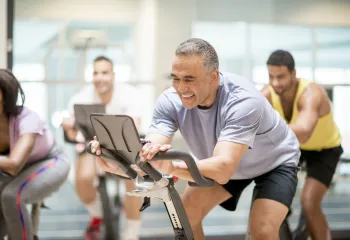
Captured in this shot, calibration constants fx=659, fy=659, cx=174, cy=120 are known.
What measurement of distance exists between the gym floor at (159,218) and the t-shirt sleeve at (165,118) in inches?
99.5

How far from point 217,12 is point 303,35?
30.6 inches

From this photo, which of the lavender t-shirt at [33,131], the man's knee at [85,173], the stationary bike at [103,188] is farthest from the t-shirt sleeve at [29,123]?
the man's knee at [85,173]

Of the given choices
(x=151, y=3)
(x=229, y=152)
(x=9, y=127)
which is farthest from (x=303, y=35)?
(x=229, y=152)

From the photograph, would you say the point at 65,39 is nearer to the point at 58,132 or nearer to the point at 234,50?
the point at 58,132

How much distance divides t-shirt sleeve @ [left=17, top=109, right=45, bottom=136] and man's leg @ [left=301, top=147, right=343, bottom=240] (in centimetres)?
169

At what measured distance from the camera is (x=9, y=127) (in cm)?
364

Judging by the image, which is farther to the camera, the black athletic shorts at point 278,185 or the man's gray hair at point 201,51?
the black athletic shorts at point 278,185

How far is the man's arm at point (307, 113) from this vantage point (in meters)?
3.55

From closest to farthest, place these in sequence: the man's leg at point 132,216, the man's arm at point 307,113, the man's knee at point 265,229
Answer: the man's knee at point 265,229 → the man's arm at point 307,113 → the man's leg at point 132,216

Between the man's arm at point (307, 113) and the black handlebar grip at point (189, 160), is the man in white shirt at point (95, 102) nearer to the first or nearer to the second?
the man's arm at point (307, 113)

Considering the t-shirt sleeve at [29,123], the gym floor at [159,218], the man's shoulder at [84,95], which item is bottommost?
the gym floor at [159,218]

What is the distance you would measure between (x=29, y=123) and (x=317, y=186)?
71.9 inches

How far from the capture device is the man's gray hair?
8.55 feet

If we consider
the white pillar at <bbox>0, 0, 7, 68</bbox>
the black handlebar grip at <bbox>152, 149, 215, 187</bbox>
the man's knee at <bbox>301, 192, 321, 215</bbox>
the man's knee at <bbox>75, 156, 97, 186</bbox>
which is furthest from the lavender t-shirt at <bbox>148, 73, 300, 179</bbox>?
the white pillar at <bbox>0, 0, 7, 68</bbox>
